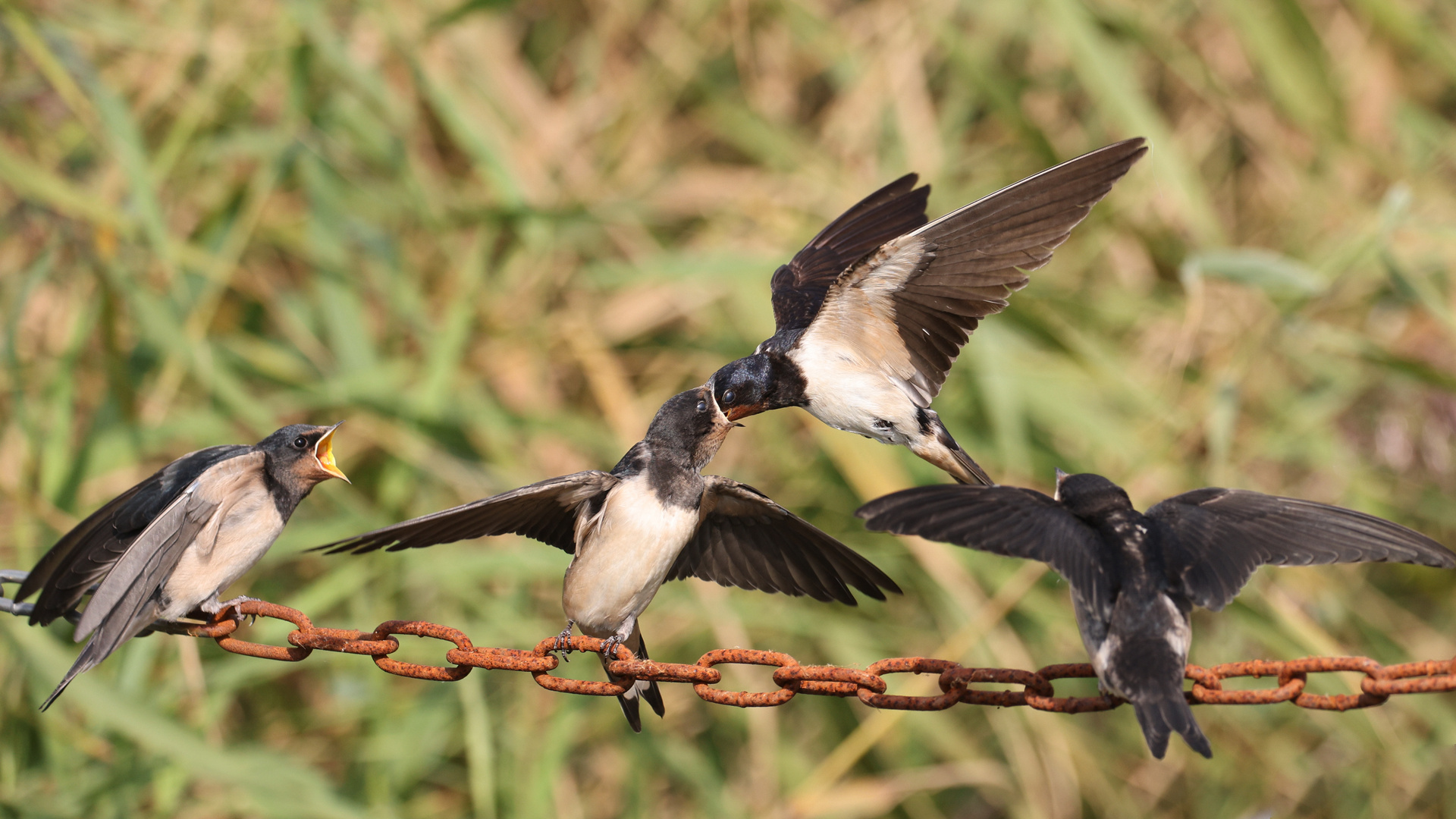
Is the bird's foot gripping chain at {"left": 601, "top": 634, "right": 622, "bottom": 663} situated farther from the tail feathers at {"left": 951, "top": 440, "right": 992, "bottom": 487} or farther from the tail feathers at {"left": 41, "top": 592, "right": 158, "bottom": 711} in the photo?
the tail feathers at {"left": 951, "top": 440, "right": 992, "bottom": 487}

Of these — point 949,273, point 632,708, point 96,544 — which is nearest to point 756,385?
point 949,273

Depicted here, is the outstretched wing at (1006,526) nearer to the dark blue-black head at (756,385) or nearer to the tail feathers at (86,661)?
the dark blue-black head at (756,385)

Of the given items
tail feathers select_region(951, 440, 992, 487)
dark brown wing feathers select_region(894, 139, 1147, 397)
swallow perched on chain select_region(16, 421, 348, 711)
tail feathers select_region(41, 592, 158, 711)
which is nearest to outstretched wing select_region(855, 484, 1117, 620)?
dark brown wing feathers select_region(894, 139, 1147, 397)

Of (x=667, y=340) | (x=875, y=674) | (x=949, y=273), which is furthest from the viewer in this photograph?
(x=667, y=340)

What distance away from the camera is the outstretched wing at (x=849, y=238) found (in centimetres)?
272

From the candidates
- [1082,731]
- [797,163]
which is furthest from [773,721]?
[797,163]

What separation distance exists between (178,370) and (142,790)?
1.13 metres

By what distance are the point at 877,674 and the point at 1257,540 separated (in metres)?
0.58

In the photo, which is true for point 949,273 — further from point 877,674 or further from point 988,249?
point 877,674

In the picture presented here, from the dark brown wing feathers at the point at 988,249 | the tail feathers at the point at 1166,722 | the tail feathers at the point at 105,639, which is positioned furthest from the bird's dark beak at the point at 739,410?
the tail feathers at the point at 105,639

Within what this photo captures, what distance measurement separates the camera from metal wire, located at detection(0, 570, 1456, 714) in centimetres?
137

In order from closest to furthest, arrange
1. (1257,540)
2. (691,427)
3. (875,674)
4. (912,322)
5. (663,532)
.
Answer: (875,674) → (1257,540) → (663,532) → (691,427) → (912,322)

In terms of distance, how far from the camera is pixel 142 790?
10.7ft

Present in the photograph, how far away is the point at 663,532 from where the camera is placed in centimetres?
187
